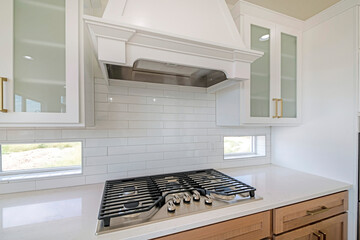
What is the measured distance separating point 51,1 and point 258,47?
54.6 inches

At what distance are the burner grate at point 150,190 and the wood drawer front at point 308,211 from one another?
0.19m

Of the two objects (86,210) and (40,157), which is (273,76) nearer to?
(86,210)

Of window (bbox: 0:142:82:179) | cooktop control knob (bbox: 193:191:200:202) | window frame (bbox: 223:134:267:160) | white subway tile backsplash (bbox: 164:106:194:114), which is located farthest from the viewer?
window frame (bbox: 223:134:267:160)

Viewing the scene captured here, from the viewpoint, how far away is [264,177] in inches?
54.3

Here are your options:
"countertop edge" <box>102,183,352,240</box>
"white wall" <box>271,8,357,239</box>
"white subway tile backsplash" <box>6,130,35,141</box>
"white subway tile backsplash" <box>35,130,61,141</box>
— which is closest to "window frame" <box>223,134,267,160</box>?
"white wall" <box>271,8,357,239</box>

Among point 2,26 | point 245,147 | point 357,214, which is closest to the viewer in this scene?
point 2,26

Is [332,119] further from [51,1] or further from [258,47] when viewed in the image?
[51,1]

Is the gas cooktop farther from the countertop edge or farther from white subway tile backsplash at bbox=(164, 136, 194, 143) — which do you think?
white subway tile backsplash at bbox=(164, 136, 194, 143)

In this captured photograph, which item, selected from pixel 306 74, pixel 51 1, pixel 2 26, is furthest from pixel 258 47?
pixel 2 26

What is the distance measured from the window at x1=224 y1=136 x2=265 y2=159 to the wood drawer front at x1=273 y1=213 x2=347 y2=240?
774 mm

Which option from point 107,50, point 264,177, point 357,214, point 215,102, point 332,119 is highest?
point 107,50

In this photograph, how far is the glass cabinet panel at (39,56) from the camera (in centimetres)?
81

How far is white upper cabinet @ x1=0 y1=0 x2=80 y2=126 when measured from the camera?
2.56 ft

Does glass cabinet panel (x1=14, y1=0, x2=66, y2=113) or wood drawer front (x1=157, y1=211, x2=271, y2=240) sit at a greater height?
glass cabinet panel (x1=14, y1=0, x2=66, y2=113)
